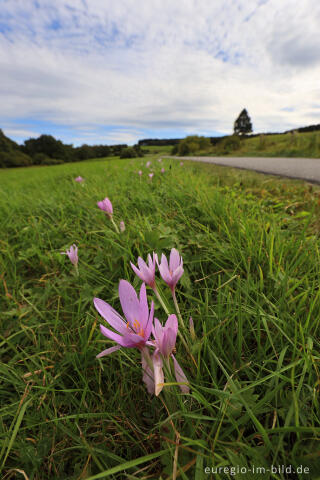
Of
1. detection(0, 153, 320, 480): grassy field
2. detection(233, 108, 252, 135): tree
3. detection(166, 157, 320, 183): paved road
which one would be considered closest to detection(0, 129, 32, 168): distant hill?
detection(166, 157, 320, 183): paved road

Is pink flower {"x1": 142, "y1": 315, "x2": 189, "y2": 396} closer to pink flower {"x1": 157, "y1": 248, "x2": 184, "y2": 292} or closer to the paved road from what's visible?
pink flower {"x1": 157, "y1": 248, "x2": 184, "y2": 292}

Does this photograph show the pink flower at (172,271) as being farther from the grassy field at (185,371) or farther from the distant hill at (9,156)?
the distant hill at (9,156)

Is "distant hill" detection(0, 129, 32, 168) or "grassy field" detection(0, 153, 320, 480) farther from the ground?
"distant hill" detection(0, 129, 32, 168)

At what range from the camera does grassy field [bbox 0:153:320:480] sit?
68 cm

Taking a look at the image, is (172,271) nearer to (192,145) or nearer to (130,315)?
(130,315)

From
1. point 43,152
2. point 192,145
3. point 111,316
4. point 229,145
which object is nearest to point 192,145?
point 192,145

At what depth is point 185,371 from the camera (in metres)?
0.88

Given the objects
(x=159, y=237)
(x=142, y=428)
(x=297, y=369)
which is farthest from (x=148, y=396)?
(x=159, y=237)

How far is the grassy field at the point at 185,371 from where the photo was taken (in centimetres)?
68

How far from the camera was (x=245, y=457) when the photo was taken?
657mm

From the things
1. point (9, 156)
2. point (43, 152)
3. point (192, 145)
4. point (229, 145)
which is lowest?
point (229, 145)

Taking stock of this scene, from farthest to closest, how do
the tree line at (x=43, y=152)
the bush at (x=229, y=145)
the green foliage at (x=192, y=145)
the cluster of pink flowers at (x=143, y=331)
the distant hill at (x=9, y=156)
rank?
1. the tree line at (x=43, y=152)
2. the distant hill at (x=9, y=156)
3. the green foliage at (x=192, y=145)
4. the bush at (x=229, y=145)
5. the cluster of pink flowers at (x=143, y=331)

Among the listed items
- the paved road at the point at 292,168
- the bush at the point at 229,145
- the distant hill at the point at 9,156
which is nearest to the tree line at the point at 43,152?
the distant hill at the point at 9,156

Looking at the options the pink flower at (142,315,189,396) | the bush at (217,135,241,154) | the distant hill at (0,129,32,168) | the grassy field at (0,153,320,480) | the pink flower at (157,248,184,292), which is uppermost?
the distant hill at (0,129,32,168)
